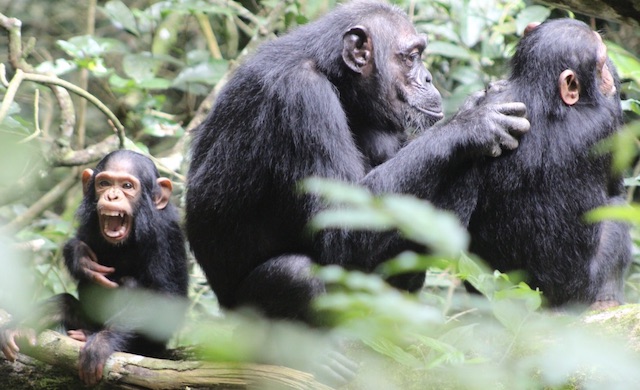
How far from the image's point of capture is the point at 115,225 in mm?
5086

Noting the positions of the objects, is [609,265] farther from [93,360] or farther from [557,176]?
[93,360]

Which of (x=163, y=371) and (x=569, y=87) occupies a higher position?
(x=569, y=87)

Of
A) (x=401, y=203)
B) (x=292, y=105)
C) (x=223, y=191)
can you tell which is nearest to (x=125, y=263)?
(x=223, y=191)

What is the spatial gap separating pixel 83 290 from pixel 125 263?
0.99ft

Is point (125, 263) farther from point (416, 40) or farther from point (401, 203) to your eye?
point (401, 203)

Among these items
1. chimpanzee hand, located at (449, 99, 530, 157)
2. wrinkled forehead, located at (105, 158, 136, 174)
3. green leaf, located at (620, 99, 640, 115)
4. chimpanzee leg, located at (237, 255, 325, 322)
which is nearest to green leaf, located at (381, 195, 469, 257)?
chimpanzee leg, located at (237, 255, 325, 322)

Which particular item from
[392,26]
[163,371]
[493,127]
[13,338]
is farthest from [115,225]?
[493,127]

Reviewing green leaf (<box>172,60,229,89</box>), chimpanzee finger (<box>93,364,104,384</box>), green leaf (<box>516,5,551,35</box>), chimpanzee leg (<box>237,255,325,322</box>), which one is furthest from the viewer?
green leaf (<box>172,60,229,89</box>)

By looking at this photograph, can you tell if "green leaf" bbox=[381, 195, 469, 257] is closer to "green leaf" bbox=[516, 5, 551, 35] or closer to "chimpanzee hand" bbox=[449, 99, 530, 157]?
"chimpanzee hand" bbox=[449, 99, 530, 157]

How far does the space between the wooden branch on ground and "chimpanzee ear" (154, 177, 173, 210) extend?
1.18 meters

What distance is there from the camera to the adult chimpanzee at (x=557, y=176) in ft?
15.3

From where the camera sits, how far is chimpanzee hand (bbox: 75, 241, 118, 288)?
4.95m

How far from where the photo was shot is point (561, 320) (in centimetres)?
254

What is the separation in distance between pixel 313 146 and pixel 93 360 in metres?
1.58
